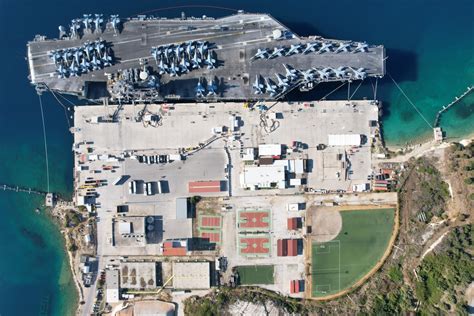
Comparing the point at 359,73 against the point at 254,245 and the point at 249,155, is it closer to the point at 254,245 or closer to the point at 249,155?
the point at 249,155

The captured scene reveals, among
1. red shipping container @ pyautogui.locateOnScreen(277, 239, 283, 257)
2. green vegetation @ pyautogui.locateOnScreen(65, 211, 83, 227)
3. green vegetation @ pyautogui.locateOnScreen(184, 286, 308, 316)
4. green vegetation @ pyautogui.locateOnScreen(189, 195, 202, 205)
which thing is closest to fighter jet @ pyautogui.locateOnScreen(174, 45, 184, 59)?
green vegetation @ pyautogui.locateOnScreen(189, 195, 202, 205)

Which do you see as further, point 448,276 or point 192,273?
point 192,273

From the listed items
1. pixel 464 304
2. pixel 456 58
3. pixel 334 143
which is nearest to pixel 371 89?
pixel 334 143

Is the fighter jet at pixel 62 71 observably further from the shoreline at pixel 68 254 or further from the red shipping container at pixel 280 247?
the red shipping container at pixel 280 247

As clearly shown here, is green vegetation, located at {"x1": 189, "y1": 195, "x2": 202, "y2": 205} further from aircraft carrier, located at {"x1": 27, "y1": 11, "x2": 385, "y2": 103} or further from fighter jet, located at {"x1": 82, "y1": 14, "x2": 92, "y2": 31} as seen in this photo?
fighter jet, located at {"x1": 82, "y1": 14, "x2": 92, "y2": 31}

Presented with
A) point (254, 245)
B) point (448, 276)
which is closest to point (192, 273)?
point (254, 245)

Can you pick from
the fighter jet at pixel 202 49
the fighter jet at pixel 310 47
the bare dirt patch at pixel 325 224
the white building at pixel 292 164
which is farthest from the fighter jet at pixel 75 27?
the bare dirt patch at pixel 325 224

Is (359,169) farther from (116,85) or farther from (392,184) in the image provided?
(116,85)
